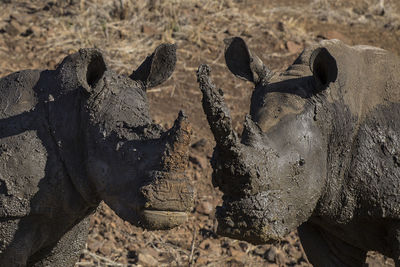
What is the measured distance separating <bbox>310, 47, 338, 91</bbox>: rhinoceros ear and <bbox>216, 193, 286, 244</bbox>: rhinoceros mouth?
850 millimetres

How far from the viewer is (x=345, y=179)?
4.59m

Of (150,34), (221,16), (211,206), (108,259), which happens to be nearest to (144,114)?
(108,259)

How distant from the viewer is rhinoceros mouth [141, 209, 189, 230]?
4004 mm

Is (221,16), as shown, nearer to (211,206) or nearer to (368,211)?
(211,206)

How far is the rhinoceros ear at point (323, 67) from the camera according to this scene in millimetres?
4336

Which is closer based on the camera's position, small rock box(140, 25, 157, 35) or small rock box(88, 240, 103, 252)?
small rock box(88, 240, 103, 252)

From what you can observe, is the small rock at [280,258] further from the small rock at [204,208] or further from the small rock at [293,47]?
the small rock at [293,47]

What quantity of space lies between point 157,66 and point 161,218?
1.32 m

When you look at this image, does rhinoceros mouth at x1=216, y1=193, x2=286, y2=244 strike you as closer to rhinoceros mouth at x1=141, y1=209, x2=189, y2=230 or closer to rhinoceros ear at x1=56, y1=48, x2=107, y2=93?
rhinoceros mouth at x1=141, y1=209, x2=189, y2=230

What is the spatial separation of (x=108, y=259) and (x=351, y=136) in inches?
111

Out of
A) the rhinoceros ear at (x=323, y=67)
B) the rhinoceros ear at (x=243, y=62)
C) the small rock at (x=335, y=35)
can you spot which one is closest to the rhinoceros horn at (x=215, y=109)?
the rhinoceros ear at (x=323, y=67)

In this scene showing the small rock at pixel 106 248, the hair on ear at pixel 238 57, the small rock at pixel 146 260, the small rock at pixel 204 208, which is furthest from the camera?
the small rock at pixel 204 208

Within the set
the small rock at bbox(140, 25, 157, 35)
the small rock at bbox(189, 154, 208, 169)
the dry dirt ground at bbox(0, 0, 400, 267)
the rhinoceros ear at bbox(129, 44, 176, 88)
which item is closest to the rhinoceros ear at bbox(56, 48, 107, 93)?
the rhinoceros ear at bbox(129, 44, 176, 88)

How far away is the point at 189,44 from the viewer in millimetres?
9703
